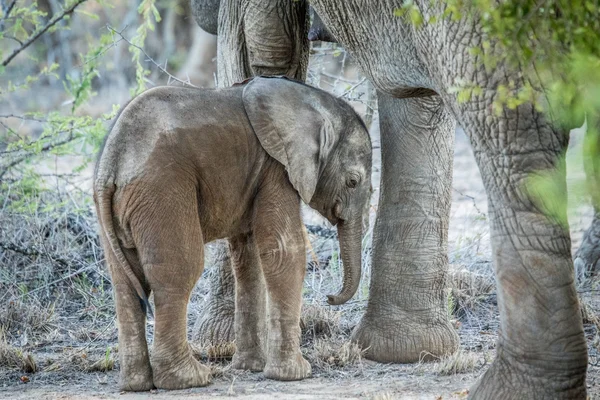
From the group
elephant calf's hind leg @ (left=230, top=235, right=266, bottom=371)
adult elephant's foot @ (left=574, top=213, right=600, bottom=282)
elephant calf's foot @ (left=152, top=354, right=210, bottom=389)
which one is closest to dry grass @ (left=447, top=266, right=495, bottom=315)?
adult elephant's foot @ (left=574, top=213, right=600, bottom=282)

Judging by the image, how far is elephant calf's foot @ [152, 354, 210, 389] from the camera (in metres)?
4.15

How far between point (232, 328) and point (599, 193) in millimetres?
2905

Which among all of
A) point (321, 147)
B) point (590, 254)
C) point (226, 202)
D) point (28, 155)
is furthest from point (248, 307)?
point (590, 254)

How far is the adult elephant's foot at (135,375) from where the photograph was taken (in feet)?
13.6

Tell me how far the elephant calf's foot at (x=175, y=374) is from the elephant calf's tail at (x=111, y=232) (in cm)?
24

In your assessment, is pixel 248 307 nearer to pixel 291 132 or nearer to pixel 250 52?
pixel 291 132

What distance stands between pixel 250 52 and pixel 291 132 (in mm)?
909

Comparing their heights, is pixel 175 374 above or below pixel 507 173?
below

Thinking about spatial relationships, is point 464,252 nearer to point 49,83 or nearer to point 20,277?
point 20,277

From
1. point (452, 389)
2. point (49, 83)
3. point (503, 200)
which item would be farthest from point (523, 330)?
point (49, 83)

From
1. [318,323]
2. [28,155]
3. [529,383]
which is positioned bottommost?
[529,383]

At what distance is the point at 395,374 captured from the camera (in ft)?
14.7

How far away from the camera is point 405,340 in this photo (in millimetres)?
4734

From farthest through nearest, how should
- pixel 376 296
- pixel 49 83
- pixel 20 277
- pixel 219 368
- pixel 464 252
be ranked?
pixel 49 83
pixel 464 252
pixel 20 277
pixel 376 296
pixel 219 368
